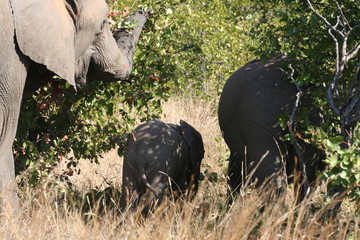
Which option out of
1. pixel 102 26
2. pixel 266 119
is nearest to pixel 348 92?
pixel 266 119

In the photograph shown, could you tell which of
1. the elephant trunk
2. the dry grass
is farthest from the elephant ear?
the dry grass

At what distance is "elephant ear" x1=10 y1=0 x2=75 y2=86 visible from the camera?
5379 millimetres

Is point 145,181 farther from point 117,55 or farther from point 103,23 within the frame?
point 103,23

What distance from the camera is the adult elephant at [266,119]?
6531mm

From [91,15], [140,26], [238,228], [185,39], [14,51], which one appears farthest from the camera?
[185,39]

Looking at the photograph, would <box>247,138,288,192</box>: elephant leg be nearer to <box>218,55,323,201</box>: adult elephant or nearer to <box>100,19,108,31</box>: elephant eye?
<box>218,55,323,201</box>: adult elephant

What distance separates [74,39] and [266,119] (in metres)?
1.71

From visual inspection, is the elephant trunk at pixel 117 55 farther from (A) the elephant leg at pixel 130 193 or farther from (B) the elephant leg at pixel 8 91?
(A) the elephant leg at pixel 130 193

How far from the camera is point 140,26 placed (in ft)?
21.7

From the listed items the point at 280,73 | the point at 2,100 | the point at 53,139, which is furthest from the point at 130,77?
the point at 2,100

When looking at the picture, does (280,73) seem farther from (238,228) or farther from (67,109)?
(238,228)

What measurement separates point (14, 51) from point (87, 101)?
1532 mm

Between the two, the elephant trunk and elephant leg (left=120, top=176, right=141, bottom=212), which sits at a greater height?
the elephant trunk

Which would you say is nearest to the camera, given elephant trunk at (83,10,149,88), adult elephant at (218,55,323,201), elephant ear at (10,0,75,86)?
elephant ear at (10,0,75,86)
